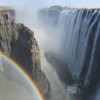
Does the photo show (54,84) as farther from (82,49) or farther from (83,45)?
(83,45)

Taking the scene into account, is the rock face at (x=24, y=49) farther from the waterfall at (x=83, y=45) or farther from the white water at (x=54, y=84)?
the waterfall at (x=83, y=45)

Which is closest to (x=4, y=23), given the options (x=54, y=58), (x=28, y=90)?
(x=28, y=90)

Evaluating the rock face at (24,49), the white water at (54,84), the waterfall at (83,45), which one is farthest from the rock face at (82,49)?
the rock face at (24,49)

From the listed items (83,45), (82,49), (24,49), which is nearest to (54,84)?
(82,49)

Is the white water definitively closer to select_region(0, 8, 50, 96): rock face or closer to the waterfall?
select_region(0, 8, 50, 96): rock face

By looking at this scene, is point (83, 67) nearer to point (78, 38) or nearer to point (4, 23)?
point (78, 38)

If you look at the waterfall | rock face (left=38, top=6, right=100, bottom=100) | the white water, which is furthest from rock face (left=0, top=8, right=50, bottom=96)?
the waterfall
